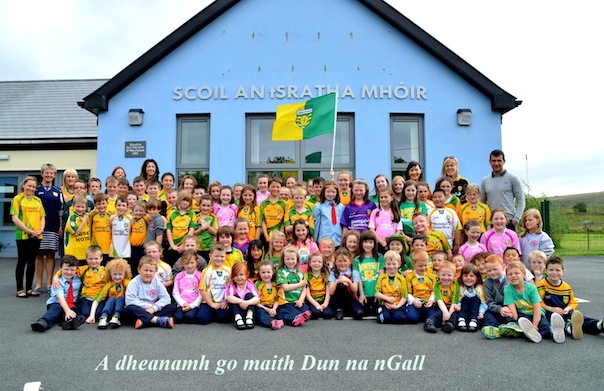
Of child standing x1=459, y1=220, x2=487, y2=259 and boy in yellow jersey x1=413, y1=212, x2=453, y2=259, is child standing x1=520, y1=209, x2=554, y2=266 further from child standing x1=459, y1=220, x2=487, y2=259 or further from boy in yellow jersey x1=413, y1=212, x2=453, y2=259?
boy in yellow jersey x1=413, y1=212, x2=453, y2=259

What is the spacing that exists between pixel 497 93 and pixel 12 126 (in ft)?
47.9

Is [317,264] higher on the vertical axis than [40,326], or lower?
higher

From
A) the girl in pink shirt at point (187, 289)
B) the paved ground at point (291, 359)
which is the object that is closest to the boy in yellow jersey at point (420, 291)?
the paved ground at point (291, 359)

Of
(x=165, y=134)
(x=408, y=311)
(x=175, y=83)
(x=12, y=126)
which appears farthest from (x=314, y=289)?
(x=12, y=126)

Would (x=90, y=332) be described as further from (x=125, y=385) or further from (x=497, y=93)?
(x=497, y=93)

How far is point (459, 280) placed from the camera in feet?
18.5

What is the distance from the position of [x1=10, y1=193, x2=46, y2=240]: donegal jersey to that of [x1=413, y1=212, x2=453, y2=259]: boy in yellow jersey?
6098 millimetres

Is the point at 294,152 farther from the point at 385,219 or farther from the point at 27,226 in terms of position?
the point at 27,226

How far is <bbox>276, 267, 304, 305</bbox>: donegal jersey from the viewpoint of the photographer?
5824mm

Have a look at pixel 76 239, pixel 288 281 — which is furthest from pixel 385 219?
pixel 76 239

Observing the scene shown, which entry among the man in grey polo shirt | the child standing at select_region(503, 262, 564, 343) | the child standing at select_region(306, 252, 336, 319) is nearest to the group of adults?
the man in grey polo shirt

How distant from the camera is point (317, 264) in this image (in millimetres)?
5984

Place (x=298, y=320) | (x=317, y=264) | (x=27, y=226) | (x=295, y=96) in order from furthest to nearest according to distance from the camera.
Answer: (x=295, y=96), (x=27, y=226), (x=317, y=264), (x=298, y=320)

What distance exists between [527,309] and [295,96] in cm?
701
